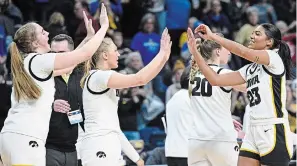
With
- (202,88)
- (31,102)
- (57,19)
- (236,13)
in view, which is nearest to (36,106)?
(31,102)

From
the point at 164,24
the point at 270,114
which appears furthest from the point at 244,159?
the point at 164,24

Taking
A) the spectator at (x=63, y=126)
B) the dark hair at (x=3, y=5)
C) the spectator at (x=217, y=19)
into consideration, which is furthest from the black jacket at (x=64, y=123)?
the spectator at (x=217, y=19)

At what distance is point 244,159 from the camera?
21.2 ft

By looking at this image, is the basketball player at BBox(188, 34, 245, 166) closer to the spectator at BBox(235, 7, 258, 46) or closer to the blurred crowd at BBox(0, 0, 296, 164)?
the blurred crowd at BBox(0, 0, 296, 164)

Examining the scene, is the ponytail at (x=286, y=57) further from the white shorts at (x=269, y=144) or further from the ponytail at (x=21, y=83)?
the ponytail at (x=21, y=83)

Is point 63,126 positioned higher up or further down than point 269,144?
higher up

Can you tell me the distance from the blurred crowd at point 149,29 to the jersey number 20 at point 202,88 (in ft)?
11.1

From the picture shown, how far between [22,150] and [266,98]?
216 centimetres

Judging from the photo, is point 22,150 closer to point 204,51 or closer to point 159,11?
point 204,51

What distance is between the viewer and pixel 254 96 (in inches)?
256

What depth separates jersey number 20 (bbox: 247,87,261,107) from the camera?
647 cm

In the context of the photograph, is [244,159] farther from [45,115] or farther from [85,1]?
[85,1]

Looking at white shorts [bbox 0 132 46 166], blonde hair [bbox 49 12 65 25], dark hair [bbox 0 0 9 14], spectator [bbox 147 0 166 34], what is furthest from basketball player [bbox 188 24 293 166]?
spectator [bbox 147 0 166 34]

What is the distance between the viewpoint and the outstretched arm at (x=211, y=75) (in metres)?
6.76
